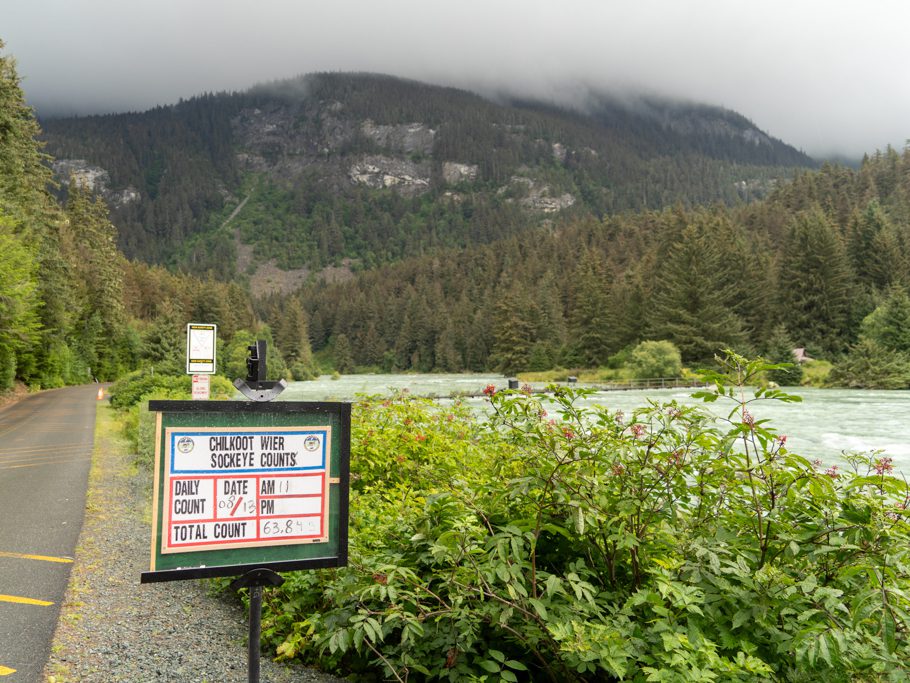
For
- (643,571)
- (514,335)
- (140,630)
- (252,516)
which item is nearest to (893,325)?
(514,335)

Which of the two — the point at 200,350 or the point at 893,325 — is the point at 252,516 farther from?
the point at 893,325

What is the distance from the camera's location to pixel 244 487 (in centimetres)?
321

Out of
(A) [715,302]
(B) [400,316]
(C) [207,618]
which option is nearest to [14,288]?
(C) [207,618]

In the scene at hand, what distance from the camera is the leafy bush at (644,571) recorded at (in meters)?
3.35

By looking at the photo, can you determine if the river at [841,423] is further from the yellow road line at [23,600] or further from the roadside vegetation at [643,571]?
the roadside vegetation at [643,571]

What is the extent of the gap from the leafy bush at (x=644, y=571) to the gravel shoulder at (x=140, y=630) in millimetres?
605

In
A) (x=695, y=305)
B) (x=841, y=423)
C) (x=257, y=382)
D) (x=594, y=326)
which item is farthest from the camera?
(x=594, y=326)

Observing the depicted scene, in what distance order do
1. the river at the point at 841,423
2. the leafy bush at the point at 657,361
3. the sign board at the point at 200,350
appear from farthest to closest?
the leafy bush at the point at 657,361 < the river at the point at 841,423 < the sign board at the point at 200,350

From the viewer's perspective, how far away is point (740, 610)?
11.9ft

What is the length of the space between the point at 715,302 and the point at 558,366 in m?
24.4

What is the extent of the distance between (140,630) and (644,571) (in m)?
4.00

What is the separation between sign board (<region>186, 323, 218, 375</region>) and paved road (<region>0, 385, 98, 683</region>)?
112 inches

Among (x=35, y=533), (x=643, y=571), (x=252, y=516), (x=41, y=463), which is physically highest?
(x=252, y=516)

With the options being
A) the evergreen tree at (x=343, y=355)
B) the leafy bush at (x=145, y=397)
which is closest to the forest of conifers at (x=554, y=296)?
the evergreen tree at (x=343, y=355)
